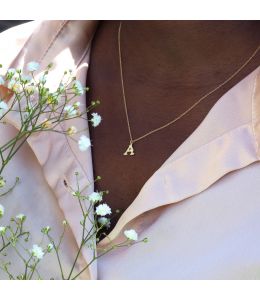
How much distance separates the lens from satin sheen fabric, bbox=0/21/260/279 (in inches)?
30.2

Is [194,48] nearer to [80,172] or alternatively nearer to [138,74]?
[138,74]

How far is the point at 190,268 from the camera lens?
0.77m

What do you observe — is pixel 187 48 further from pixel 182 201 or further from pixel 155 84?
pixel 182 201

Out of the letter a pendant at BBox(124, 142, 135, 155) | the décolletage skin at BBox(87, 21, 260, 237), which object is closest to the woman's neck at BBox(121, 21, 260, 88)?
the décolletage skin at BBox(87, 21, 260, 237)

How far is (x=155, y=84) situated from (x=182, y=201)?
23cm

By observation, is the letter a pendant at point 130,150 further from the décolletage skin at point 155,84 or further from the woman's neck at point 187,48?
the woman's neck at point 187,48

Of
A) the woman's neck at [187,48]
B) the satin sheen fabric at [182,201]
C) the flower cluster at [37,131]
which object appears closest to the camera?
the flower cluster at [37,131]

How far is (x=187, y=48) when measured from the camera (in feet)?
3.00

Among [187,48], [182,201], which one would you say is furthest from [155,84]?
[182,201]

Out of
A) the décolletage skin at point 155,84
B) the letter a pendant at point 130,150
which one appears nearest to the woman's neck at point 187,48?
the décolletage skin at point 155,84

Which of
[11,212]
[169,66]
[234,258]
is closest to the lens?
[234,258]

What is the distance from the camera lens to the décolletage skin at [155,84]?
2.94 feet
